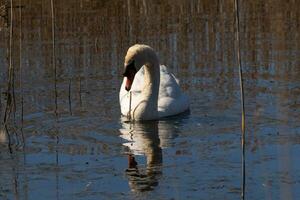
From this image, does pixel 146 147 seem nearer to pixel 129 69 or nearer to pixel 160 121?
pixel 160 121

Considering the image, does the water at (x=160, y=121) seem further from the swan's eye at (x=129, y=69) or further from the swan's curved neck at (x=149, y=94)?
the swan's eye at (x=129, y=69)

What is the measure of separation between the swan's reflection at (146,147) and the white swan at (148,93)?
0.83 ft

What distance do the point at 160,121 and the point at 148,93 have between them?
0.51 m

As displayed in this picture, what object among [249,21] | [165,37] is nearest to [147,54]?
[165,37]

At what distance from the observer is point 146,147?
10.6m

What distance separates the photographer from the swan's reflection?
912cm

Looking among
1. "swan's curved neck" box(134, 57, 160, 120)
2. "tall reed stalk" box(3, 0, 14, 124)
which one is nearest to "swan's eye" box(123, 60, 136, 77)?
"swan's curved neck" box(134, 57, 160, 120)

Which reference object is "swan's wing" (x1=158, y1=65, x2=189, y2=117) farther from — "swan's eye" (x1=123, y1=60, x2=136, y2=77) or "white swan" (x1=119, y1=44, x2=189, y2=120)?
"swan's eye" (x1=123, y1=60, x2=136, y2=77)

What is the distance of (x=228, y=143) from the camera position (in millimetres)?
10531

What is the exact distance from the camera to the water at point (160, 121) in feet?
29.6

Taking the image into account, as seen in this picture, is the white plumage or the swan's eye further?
the white plumage

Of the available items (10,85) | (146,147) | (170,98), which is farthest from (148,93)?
(146,147)

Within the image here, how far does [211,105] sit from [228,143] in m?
2.33

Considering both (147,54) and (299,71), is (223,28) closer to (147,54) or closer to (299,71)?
(299,71)
